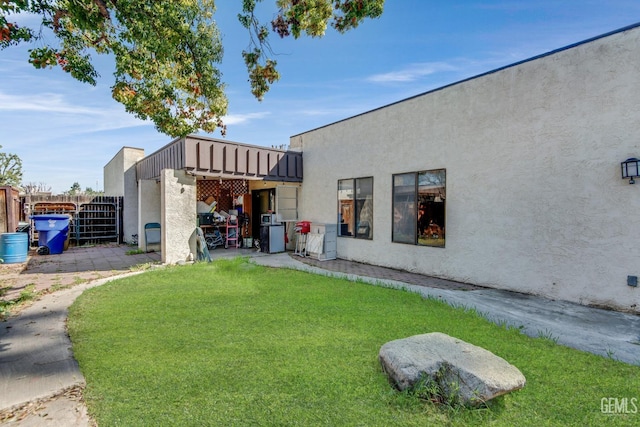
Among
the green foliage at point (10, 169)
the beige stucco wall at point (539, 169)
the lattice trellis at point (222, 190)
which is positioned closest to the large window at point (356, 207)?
the beige stucco wall at point (539, 169)

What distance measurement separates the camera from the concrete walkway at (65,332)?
2.23m

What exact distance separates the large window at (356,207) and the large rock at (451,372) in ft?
19.0

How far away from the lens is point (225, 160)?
28.5 ft

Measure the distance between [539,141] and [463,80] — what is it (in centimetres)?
199

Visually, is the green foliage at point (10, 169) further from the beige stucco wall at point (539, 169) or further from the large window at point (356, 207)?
the beige stucco wall at point (539, 169)

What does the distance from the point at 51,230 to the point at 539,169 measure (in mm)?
13061

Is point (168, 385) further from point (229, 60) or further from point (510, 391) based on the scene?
point (229, 60)

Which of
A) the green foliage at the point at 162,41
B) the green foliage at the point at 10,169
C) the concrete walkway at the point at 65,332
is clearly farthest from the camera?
the green foliage at the point at 10,169

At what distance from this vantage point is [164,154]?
30.8 feet

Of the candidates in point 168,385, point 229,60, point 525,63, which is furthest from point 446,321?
point 229,60

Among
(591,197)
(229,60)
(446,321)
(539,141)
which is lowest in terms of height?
(446,321)

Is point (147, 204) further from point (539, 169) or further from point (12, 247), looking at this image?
point (539, 169)

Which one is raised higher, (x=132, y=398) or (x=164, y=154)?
(x=164, y=154)

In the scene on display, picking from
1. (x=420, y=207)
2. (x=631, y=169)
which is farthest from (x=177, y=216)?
(x=631, y=169)
